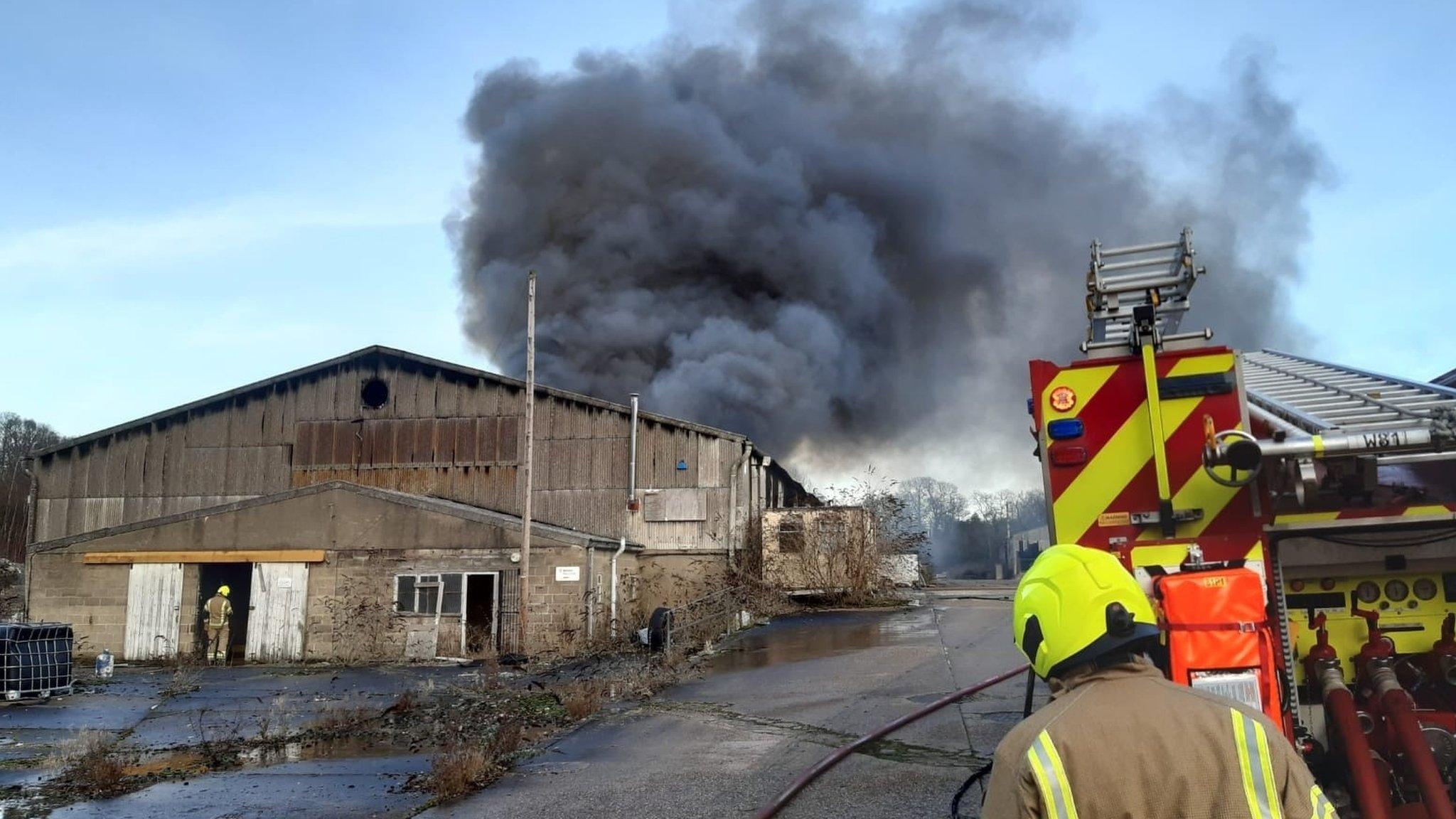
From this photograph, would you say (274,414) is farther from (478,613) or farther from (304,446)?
(478,613)

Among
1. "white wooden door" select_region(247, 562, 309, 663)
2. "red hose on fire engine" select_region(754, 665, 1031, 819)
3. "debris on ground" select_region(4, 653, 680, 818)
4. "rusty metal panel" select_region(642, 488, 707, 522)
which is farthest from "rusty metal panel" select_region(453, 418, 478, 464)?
"red hose on fire engine" select_region(754, 665, 1031, 819)

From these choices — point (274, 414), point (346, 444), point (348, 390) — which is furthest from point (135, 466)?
point (348, 390)

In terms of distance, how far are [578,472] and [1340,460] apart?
64.8 feet

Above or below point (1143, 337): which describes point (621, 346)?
above

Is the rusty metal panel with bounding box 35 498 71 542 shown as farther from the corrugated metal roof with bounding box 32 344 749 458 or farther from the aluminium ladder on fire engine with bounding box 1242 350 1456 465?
the aluminium ladder on fire engine with bounding box 1242 350 1456 465

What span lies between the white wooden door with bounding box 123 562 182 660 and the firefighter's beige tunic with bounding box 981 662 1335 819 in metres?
20.4

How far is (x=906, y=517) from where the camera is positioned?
841 inches

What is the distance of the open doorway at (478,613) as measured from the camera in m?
17.8

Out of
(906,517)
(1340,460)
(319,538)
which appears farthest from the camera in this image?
(906,517)

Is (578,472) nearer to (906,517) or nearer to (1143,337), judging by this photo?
(906,517)

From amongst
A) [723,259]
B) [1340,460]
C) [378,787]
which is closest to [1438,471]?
[1340,460]

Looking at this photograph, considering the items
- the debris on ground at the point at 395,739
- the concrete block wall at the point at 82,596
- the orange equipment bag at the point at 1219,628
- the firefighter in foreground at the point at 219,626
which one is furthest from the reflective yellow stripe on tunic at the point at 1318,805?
the concrete block wall at the point at 82,596

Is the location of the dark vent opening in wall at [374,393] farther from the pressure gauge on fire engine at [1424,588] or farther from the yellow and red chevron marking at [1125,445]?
the pressure gauge on fire engine at [1424,588]

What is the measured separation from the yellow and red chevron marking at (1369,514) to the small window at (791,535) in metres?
16.7
